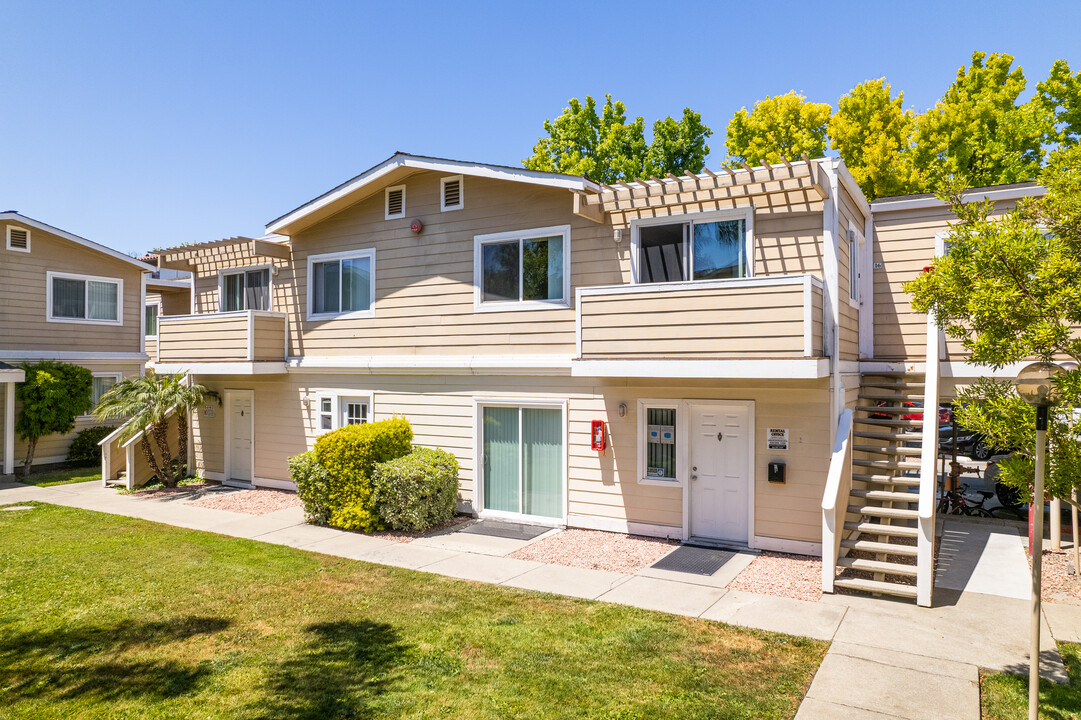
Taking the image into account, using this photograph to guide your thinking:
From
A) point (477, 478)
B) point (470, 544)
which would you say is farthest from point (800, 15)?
point (470, 544)

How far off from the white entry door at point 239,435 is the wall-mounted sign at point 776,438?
1191 cm

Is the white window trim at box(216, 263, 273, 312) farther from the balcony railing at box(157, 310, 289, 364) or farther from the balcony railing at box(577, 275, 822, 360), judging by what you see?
the balcony railing at box(577, 275, 822, 360)

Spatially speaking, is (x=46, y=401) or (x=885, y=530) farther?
(x=46, y=401)

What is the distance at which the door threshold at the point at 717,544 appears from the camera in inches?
401

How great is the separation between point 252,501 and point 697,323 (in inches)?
412

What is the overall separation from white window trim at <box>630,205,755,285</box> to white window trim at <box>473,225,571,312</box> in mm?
1238

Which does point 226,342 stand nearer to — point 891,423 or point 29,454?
point 29,454

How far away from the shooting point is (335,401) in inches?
569

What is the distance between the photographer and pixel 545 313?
466 inches

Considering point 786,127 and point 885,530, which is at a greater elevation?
point 786,127

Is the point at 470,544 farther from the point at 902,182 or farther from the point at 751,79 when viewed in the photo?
the point at 751,79

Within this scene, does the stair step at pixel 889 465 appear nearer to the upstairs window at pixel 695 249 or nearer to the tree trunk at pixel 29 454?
the upstairs window at pixel 695 249

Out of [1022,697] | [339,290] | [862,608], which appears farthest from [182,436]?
[1022,697]

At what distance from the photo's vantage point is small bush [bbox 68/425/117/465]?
1945cm
